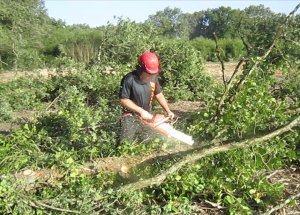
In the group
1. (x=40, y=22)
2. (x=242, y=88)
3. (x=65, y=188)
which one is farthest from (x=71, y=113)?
(x=40, y=22)

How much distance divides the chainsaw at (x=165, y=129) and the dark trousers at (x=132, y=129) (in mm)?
324

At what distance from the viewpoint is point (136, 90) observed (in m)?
4.27

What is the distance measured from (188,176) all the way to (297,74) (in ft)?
9.40

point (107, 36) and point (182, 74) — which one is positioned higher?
point (107, 36)

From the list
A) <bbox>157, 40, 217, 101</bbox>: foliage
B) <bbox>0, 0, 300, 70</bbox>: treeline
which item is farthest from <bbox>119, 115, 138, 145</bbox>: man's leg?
<bbox>157, 40, 217, 101</bbox>: foliage

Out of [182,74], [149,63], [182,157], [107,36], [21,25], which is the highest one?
[21,25]

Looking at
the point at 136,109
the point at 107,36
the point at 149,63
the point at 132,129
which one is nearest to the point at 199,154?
the point at 136,109

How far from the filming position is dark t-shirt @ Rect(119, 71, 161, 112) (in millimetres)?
4211

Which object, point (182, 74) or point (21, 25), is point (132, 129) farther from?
point (21, 25)

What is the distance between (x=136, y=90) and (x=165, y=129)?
2.46 ft

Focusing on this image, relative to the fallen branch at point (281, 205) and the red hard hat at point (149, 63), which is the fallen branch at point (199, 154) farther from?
the red hard hat at point (149, 63)

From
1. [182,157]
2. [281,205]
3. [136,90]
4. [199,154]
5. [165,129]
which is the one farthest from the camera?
[136,90]

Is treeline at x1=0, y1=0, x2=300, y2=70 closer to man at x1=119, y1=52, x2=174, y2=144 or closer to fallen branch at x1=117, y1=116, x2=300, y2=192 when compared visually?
man at x1=119, y1=52, x2=174, y2=144

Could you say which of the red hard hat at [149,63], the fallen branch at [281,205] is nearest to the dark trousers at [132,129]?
the red hard hat at [149,63]
